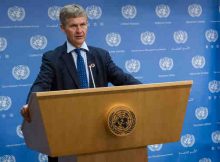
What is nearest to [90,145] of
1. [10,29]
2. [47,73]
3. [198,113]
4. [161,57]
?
[47,73]

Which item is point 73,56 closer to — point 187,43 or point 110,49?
point 110,49

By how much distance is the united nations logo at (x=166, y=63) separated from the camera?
414cm

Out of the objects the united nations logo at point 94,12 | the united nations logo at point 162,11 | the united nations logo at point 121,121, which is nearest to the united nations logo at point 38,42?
the united nations logo at point 94,12

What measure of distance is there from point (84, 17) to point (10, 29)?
4.65ft

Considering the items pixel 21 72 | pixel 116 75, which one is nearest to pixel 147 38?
pixel 21 72

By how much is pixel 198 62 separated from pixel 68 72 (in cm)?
229

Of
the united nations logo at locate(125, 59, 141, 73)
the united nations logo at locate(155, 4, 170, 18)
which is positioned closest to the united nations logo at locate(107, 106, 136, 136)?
the united nations logo at locate(125, 59, 141, 73)

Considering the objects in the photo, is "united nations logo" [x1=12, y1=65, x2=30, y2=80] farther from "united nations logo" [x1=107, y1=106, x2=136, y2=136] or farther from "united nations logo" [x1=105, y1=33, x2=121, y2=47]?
"united nations logo" [x1=107, y1=106, x2=136, y2=136]

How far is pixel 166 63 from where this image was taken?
4.16 meters

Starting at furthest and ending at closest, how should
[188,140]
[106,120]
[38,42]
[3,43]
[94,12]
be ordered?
[188,140] → [94,12] → [38,42] → [3,43] → [106,120]

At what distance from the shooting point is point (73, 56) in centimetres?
236

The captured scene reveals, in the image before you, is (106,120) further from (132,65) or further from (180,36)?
(180,36)

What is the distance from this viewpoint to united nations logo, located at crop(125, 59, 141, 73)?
3.98 meters

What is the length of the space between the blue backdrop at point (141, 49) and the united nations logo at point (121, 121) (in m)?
1.89
